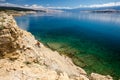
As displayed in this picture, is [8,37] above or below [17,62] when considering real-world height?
above

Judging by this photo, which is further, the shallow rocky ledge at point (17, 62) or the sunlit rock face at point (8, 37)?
the sunlit rock face at point (8, 37)

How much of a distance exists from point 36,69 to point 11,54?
400 centimetres

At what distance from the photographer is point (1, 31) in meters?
17.6

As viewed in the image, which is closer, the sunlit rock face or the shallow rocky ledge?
the shallow rocky ledge

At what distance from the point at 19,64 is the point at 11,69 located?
1216 mm

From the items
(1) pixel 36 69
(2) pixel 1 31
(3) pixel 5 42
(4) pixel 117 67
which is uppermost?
(2) pixel 1 31

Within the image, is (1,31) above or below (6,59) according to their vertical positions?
above

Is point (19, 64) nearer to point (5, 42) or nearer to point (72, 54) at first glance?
point (5, 42)

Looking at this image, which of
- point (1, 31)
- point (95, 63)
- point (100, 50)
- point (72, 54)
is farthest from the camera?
point (100, 50)

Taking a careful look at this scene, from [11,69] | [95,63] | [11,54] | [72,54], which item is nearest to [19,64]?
[11,69]

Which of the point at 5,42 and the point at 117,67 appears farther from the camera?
the point at 117,67

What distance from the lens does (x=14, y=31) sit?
1873 cm

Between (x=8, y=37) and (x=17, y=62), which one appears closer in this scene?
(x=17, y=62)

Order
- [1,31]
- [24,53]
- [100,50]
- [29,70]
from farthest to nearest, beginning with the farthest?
[100,50] < [24,53] < [1,31] < [29,70]
